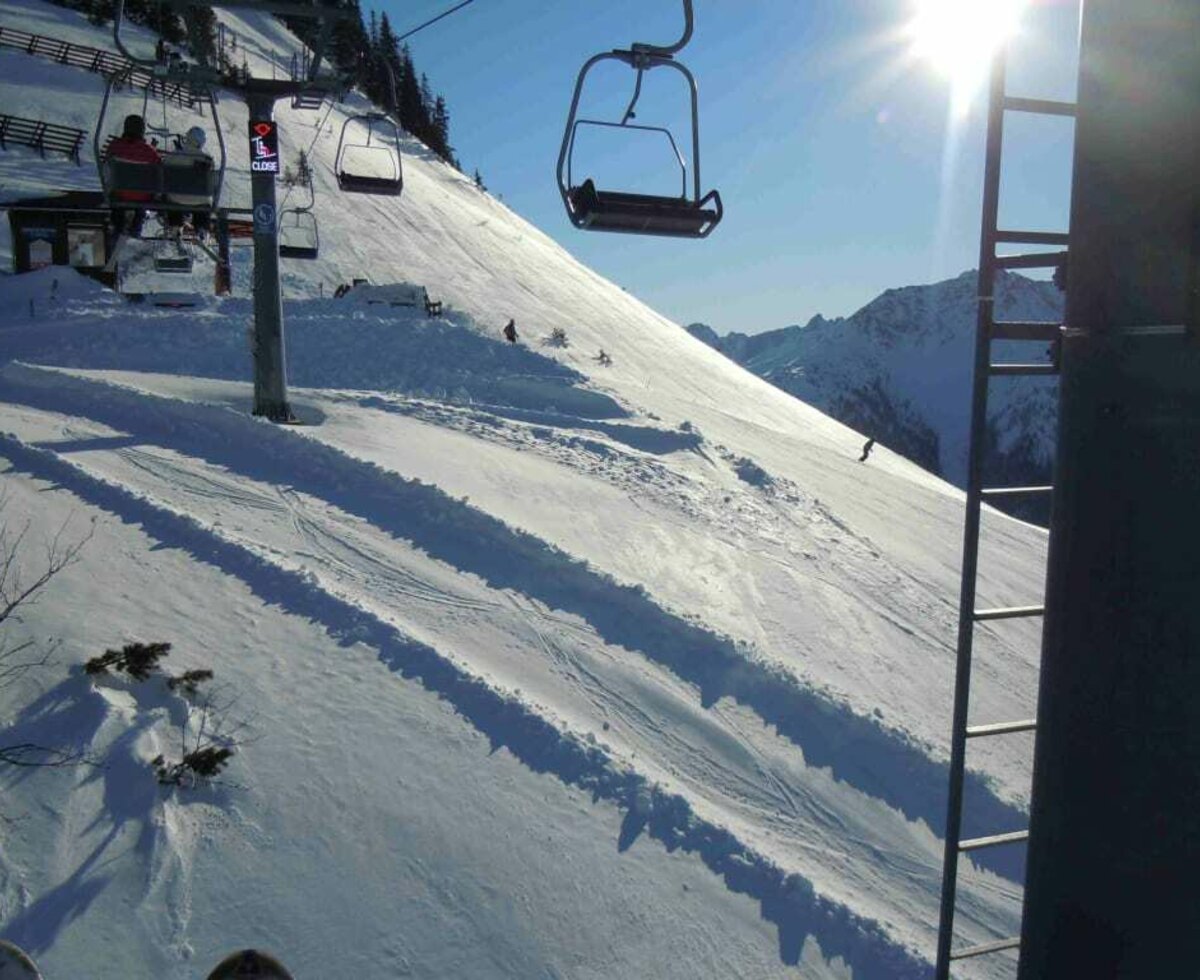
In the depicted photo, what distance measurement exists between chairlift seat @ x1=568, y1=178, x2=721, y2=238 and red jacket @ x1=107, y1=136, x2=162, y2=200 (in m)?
6.79

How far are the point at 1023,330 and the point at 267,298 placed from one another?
10.9 metres

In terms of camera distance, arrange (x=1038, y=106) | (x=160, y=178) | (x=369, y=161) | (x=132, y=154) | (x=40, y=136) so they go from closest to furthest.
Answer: (x=1038, y=106) < (x=132, y=154) < (x=160, y=178) < (x=40, y=136) < (x=369, y=161)

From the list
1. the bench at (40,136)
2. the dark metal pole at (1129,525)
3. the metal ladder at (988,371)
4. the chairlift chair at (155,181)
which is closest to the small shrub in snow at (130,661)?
the metal ladder at (988,371)

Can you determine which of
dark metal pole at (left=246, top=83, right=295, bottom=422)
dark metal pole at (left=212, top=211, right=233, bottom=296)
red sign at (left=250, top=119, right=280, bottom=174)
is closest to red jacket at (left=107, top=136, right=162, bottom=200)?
red sign at (left=250, top=119, right=280, bottom=174)

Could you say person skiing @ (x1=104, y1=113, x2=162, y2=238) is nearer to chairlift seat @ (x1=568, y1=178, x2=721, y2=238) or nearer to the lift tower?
the lift tower

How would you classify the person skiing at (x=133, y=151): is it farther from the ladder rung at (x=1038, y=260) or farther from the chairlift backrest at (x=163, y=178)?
the ladder rung at (x=1038, y=260)

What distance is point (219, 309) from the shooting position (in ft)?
67.0

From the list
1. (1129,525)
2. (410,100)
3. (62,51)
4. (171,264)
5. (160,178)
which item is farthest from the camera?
(410,100)

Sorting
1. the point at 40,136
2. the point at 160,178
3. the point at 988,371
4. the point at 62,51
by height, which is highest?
the point at 62,51

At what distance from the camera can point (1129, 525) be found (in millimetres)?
1450

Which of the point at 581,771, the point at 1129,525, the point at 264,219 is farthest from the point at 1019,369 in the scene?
the point at 264,219

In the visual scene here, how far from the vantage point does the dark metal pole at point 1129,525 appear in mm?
1393

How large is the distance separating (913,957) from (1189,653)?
4135 mm

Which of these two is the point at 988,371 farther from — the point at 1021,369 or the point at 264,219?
the point at 264,219
